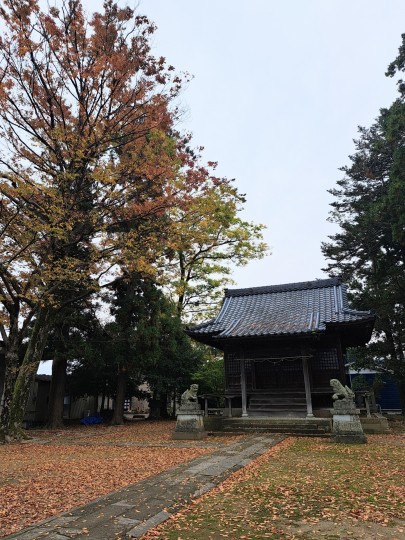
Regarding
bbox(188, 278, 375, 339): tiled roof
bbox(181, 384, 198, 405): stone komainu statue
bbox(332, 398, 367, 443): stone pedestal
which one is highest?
bbox(188, 278, 375, 339): tiled roof

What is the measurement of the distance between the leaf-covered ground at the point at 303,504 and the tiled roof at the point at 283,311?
6.85 metres

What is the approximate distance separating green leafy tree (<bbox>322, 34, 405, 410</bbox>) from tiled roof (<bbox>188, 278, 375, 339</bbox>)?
12.6 ft

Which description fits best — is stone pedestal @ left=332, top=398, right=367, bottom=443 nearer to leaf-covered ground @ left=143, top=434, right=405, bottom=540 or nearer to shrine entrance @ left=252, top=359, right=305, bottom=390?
leaf-covered ground @ left=143, top=434, right=405, bottom=540

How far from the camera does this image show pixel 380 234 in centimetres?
2214

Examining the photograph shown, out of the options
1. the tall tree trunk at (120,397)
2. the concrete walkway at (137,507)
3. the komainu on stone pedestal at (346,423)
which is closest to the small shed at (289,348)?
the komainu on stone pedestal at (346,423)

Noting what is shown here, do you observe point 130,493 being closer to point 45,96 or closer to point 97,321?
point 45,96

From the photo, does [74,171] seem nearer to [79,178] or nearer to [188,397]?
[79,178]

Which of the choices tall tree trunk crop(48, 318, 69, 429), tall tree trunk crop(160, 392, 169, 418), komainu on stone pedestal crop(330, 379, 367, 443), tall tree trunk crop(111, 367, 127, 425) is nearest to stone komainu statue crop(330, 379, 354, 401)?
komainu on stone pedestal crop(330, 379, 367, 443)

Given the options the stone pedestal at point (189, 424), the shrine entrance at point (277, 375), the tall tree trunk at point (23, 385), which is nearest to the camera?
the tall tree trunk at point (23, 385)

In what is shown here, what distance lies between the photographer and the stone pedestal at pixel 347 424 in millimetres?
10930

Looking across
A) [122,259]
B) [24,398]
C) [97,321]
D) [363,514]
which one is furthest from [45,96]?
[363,514]

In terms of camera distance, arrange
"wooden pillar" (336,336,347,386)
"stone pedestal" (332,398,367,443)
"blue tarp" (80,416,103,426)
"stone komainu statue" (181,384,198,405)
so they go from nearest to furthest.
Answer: "stone pedestal" (332,398,367,443) → "stone komainu statue" (181,384,198,405) → "wooden pillar" (336,336,347,386) → "blue tarp" (80,416,103,426)

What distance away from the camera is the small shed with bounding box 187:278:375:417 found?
14672 millimetres

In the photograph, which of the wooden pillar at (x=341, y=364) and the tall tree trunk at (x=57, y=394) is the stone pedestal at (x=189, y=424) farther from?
the tall tree trunk at (x=57, y=394)
